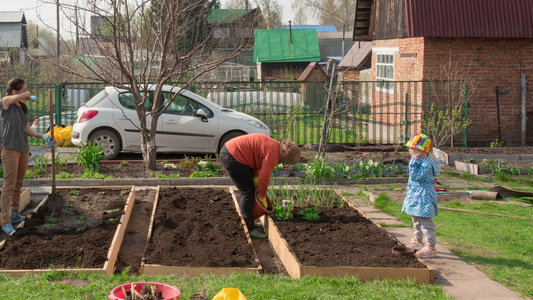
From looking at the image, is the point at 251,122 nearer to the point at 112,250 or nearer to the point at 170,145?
the point at 170,145

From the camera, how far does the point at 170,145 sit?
13.4m

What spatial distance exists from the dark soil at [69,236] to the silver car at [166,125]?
164 inches

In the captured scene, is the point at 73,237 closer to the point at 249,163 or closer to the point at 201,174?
the point at 249,163

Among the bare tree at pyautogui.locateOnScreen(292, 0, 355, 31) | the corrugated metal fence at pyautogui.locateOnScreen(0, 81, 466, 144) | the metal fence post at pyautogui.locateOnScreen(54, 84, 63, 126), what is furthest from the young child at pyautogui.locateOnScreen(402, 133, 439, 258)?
the bare tree at pyautogui.locateOnScreen(292, 0, 355, 31)

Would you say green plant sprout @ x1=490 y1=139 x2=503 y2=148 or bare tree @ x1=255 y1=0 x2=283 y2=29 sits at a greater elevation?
bare tree @ x1=255 y1=0 x2=283 y2=29

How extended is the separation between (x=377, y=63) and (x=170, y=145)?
1102cm

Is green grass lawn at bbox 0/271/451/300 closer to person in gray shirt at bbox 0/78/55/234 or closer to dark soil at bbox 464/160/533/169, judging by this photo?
person in gray shirt at bbox 0/78/55/234

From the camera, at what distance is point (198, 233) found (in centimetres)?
702

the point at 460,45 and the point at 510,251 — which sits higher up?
the point at 460,45

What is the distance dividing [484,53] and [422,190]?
11595 mm

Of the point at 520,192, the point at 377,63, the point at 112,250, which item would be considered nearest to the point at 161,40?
the point at 112,250

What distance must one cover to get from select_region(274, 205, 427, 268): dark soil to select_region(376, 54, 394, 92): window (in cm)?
1229

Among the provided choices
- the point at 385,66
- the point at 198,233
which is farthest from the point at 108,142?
the point at 385,66

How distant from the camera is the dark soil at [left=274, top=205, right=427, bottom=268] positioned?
19.4ft
